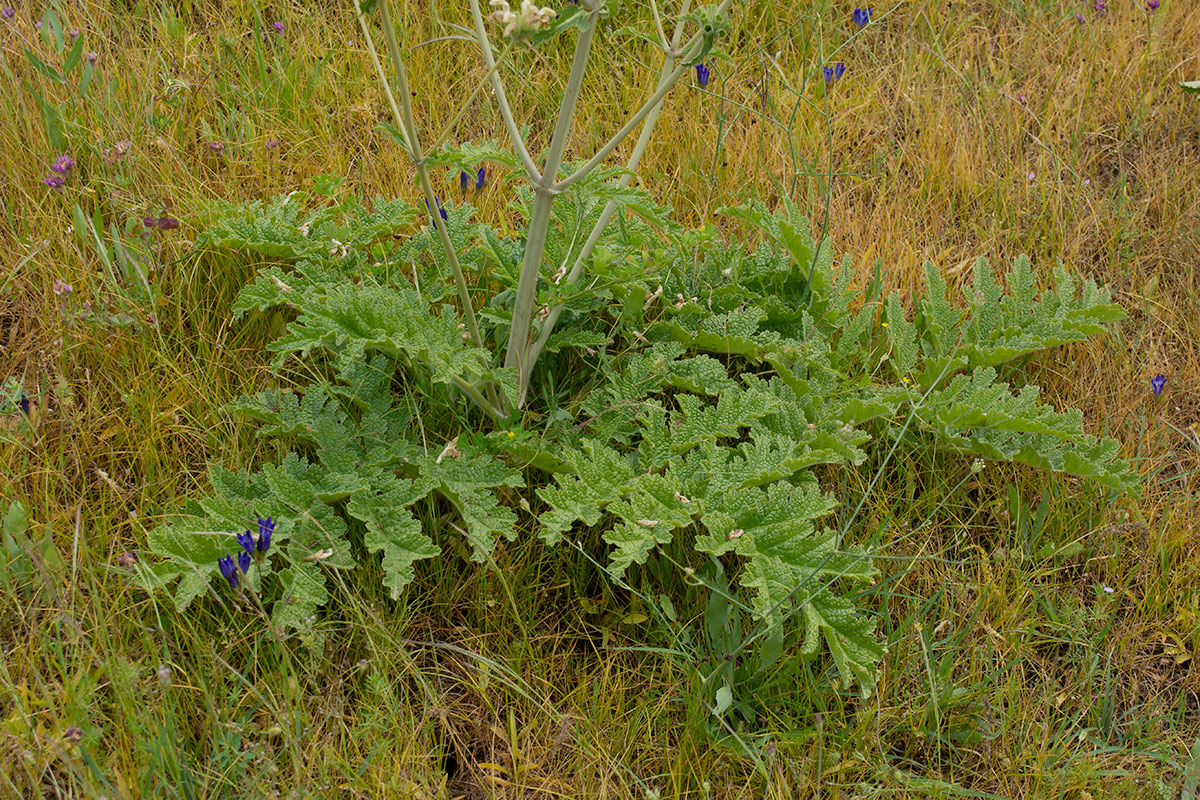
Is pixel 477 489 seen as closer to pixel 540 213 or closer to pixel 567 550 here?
pixel 567 550

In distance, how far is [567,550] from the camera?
2031 mm

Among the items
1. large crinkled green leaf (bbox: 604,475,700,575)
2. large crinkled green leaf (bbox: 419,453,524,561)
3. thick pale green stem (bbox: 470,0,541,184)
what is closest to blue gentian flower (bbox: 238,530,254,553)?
large crinkled green leaf (bbox: 419,453,524,561)

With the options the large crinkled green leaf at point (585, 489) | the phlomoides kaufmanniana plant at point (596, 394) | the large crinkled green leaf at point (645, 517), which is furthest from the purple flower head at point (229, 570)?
the large crinkled green leaf at point (645, 517)

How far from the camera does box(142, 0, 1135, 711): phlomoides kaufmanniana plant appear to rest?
5.76 feet

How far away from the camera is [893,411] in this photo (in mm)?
2121

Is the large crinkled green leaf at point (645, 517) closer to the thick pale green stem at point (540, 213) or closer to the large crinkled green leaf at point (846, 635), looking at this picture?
the large crinkled green leaf at point (846, 635)

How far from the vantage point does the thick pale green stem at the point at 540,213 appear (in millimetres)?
1641

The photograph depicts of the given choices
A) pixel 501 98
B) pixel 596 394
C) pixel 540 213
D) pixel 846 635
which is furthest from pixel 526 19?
pixel 846 635

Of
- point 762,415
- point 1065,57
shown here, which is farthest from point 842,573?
point 1065,57

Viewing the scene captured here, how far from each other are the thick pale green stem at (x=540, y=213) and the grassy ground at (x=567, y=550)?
10.4 inches

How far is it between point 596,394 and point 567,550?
0.36 metres

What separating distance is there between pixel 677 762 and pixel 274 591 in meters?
0.85

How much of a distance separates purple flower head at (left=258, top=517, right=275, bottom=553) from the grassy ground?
0.21 meters

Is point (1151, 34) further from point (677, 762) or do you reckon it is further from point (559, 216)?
point (677, 762)
